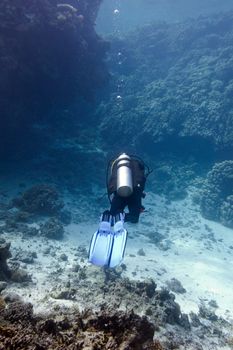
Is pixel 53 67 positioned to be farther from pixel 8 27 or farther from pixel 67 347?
pixel 67 347

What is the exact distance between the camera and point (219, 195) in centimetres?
1645

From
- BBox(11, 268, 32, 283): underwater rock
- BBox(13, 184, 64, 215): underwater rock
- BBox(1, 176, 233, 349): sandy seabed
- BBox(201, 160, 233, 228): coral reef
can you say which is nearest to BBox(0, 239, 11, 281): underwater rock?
BBox(11, 268, 32, 283): underwater rock

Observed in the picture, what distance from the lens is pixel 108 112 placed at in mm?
20672

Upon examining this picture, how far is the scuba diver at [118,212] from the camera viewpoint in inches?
227

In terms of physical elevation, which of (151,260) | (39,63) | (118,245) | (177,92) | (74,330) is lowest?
(74,330)

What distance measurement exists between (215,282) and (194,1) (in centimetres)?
4977

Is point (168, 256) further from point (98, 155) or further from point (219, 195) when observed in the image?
point (98, 155)

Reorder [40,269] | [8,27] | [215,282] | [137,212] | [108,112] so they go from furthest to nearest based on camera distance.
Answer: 1. [108,112]
2. [8,27]
3. [215,282]
4. [40,269]
5. [137,212]

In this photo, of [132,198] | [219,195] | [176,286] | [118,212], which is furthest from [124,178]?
[219,195]

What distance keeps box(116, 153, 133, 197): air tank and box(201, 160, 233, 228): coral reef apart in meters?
10.8

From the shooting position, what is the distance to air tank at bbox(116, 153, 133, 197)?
18.9 feet

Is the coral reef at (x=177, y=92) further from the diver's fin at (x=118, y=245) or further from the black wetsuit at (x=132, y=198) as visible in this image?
the diver's fin at (x=118, y=245)

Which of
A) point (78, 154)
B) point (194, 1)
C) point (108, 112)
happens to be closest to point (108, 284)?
point (78, 154)

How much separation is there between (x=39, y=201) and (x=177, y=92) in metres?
Answer: 13.4
